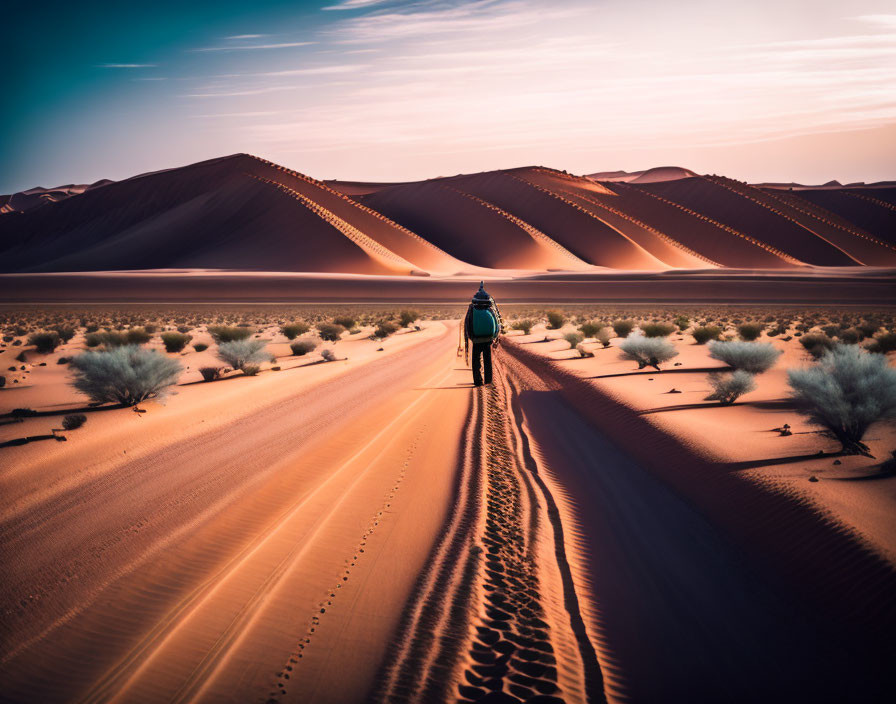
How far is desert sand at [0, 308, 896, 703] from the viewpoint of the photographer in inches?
171

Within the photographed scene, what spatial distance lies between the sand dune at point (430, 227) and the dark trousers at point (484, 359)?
80811mm

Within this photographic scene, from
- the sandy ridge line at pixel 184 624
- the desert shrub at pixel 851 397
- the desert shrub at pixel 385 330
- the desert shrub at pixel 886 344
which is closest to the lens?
the sandy ridge line at pixel 184 624

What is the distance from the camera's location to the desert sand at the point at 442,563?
171 inches

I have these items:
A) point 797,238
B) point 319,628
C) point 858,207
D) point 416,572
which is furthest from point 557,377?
point 858,207

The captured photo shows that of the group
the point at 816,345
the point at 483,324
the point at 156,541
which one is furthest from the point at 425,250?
the point at 156,541

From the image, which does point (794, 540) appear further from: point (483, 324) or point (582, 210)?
point (582, 210)

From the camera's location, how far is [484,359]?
16062 mm

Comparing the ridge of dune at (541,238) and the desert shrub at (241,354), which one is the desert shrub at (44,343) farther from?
the ridge of dune at (541,238)

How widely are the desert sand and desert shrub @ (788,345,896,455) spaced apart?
537 millimetres

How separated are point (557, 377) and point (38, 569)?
15.2 meters

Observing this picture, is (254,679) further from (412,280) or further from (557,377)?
(412,280)

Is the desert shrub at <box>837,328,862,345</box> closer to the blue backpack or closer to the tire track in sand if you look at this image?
the blue backpack

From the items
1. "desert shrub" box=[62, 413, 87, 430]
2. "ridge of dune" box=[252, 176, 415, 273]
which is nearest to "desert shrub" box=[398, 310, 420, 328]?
"desert shrub" box=[62, 413, 87, 430]

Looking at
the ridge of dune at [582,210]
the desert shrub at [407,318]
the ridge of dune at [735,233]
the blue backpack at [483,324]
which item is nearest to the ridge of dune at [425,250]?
the ridge of dune at [582,210]
